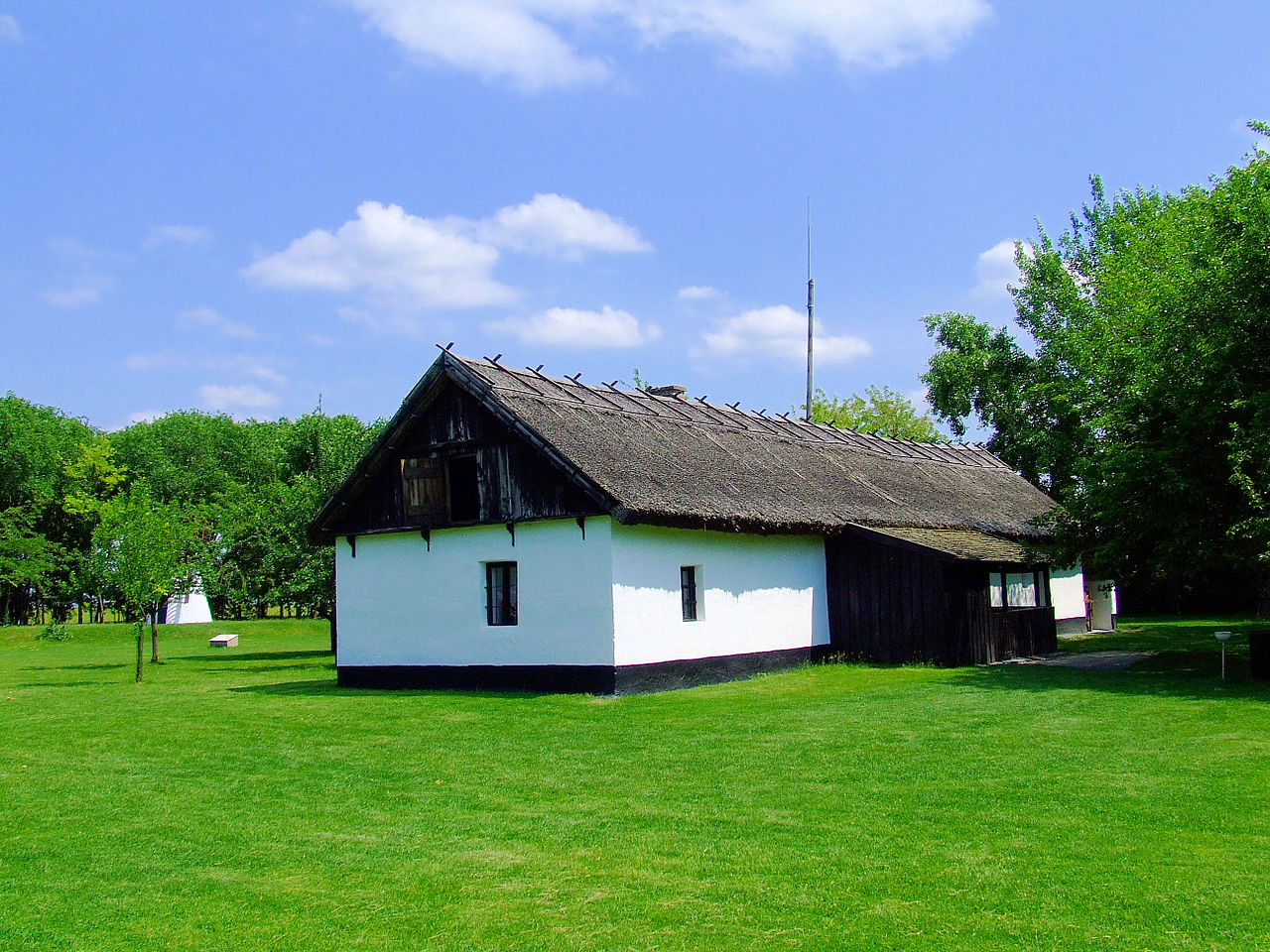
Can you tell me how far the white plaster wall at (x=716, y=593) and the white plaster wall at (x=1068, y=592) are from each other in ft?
32.9

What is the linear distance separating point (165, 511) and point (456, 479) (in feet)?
24.2

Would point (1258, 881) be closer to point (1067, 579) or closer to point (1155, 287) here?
point (1155, 287)

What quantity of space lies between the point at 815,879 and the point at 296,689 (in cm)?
1690

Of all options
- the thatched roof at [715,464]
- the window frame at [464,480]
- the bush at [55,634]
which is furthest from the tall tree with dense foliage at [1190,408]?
the bush at [55,634]

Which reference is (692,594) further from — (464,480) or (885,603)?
(464,480)

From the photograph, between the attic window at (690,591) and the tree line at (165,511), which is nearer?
the attic window at (690,591)

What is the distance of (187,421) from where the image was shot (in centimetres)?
7438

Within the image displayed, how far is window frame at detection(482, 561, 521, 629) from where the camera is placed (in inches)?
795

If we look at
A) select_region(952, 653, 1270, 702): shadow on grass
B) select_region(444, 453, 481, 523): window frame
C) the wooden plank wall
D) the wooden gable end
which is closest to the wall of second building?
select_region(952, 653, 1270, 702): shadow on grass

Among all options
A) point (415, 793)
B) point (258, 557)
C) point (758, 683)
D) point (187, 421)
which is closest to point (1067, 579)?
point (758, 683)

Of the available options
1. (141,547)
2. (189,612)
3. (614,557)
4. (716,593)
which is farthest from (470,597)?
(189,612)

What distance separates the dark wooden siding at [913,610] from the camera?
72.9 ft

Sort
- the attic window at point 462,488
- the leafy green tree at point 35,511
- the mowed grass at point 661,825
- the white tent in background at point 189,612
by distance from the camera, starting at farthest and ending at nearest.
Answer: the leafy green tree at point 35,511 → the white tent in background at point 189,612 → the attic window at point 462,488 → the mowed grass at point 661,825

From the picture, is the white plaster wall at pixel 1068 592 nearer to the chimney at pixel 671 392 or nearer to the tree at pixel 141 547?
the chimney at pixel 671 392
